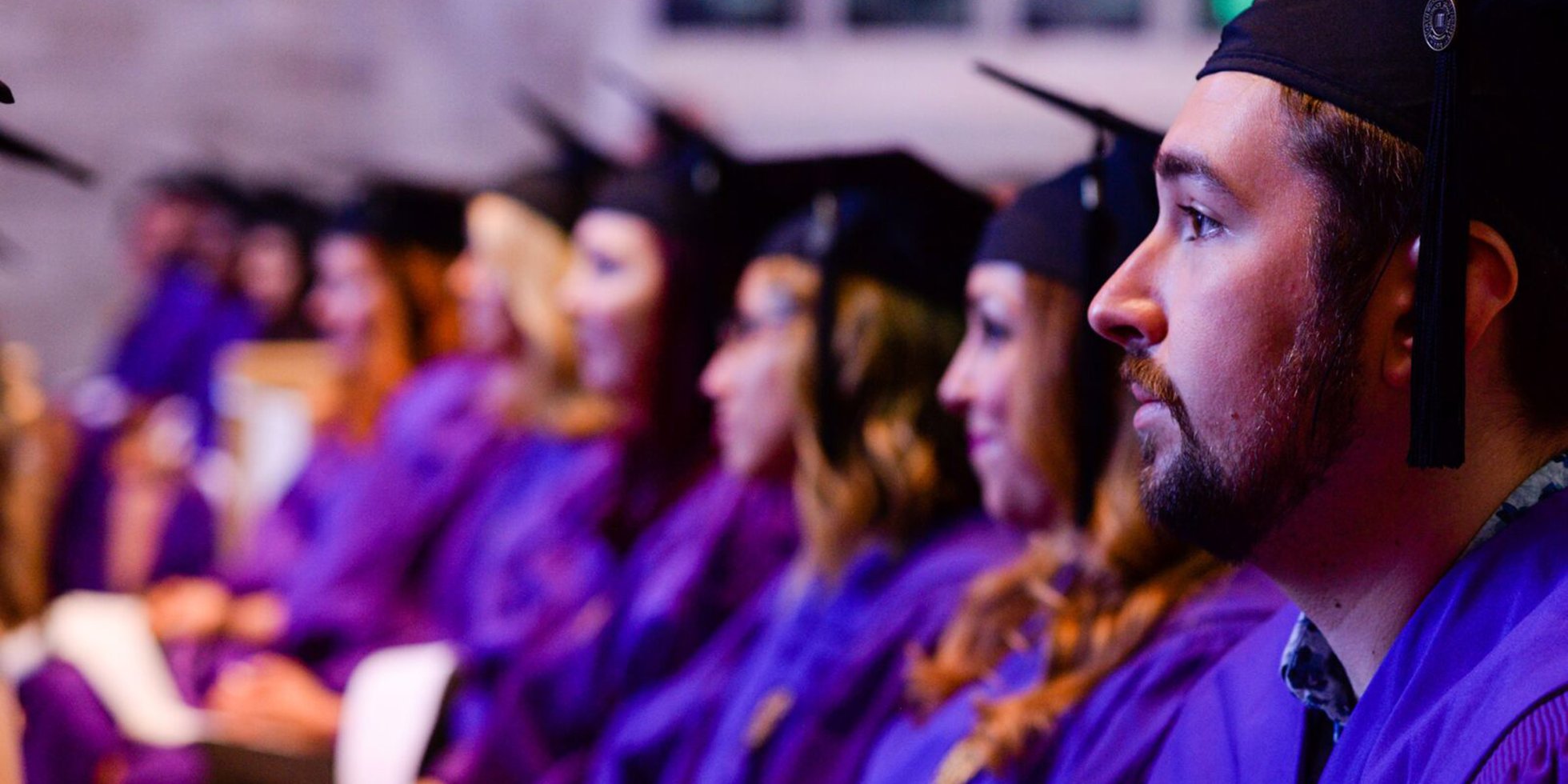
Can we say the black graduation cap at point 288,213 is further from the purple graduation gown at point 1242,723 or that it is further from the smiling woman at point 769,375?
the purple graduation gown at point 1242,723

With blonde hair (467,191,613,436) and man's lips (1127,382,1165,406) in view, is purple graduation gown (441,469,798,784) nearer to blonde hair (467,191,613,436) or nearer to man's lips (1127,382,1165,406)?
blonde hair (467,191,613,436)

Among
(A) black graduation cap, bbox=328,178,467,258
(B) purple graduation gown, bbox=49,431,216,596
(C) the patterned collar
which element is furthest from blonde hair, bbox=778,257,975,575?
(B) purple graduation gown, bbox=49,431,216,596

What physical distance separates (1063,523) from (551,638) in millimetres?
1461

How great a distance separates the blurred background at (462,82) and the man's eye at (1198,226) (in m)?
6.53

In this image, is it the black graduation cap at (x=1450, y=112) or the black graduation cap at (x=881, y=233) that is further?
the black graduation cap at (x=881, y=233)

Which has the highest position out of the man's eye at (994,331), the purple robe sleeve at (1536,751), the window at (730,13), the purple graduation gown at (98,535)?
the window at (730,13)

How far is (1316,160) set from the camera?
1069 mm

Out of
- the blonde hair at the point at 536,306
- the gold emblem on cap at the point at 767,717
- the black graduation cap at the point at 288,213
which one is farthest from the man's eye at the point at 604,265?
the black graduation cap at the point at 288,213

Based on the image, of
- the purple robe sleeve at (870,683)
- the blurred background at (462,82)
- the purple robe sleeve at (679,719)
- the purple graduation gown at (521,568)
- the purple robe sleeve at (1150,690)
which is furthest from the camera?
the blurred background at (462,82)

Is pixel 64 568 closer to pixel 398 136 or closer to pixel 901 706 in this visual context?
A: pixel 901 706

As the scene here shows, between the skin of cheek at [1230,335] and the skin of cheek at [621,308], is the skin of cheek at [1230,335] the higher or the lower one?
the higher one

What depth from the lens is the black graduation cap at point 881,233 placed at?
2268 millimetres

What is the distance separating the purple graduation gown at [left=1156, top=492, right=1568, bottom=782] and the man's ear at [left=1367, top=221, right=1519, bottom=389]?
13 centimetres

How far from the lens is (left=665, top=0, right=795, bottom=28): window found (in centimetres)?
793
